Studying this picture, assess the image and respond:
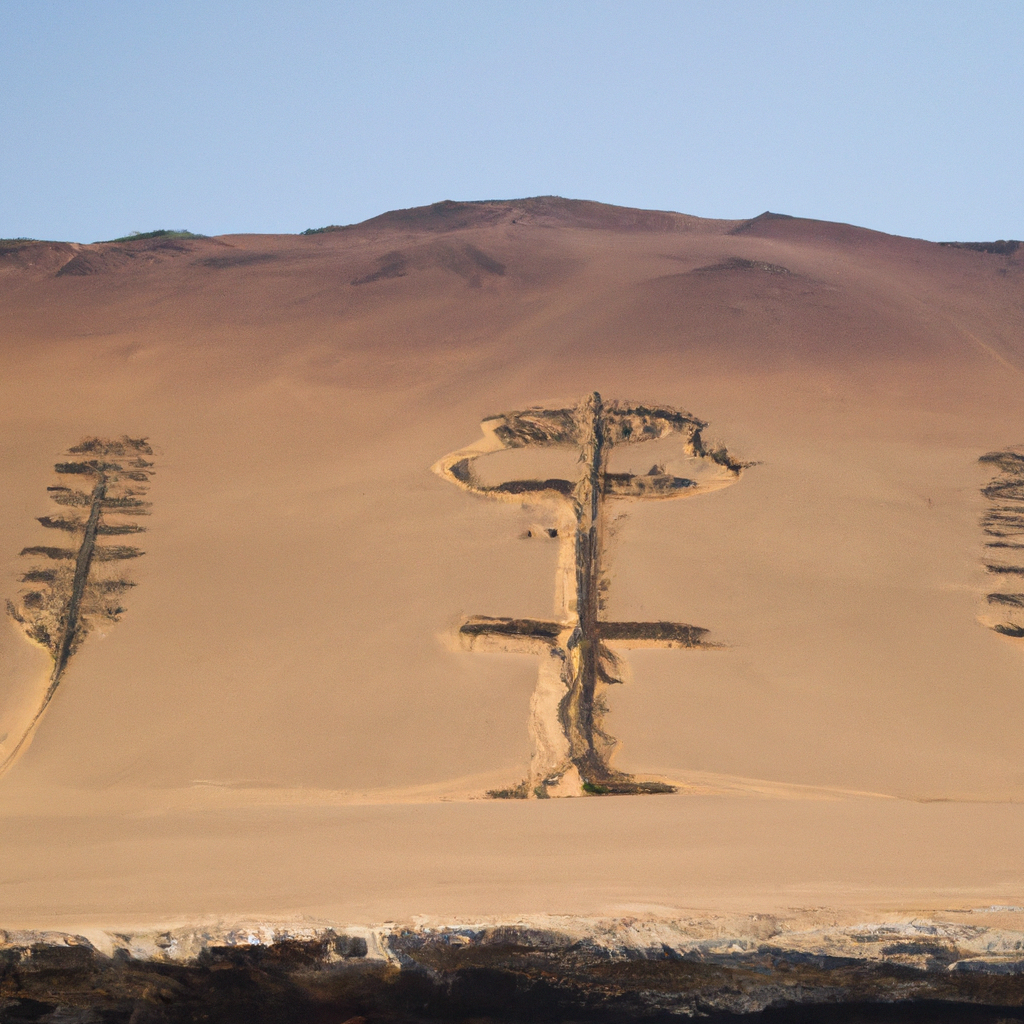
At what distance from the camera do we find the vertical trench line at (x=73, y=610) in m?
5.73

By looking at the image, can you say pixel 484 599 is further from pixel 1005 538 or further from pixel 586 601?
pixel 1005 538

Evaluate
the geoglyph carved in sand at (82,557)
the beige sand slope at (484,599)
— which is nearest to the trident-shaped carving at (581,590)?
the beige sand slope at (484,599)

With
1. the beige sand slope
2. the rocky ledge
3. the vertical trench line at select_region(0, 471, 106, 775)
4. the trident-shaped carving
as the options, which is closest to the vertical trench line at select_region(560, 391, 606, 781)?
the trident-shaped carving

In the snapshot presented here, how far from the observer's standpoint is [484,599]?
612cm

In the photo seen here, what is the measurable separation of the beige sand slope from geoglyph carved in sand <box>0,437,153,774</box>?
0.38ft

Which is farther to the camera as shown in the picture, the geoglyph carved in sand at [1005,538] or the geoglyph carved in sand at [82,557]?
the geoglyph carved in sand at [82,557]

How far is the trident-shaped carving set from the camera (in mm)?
5227

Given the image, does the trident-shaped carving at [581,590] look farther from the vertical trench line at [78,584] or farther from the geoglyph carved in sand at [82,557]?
the vertical trench line at [78,584]

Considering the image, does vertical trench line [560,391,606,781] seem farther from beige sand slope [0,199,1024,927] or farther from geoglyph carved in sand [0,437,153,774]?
geoglyph carved in sand [0,437,153,774]

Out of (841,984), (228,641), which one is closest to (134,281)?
(228,641)

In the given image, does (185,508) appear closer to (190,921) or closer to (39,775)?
(39,775)

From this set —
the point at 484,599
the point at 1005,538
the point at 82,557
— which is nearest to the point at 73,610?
the point at 82,557

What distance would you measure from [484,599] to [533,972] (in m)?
3.17

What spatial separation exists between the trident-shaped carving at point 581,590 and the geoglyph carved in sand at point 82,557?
2.29 metres
